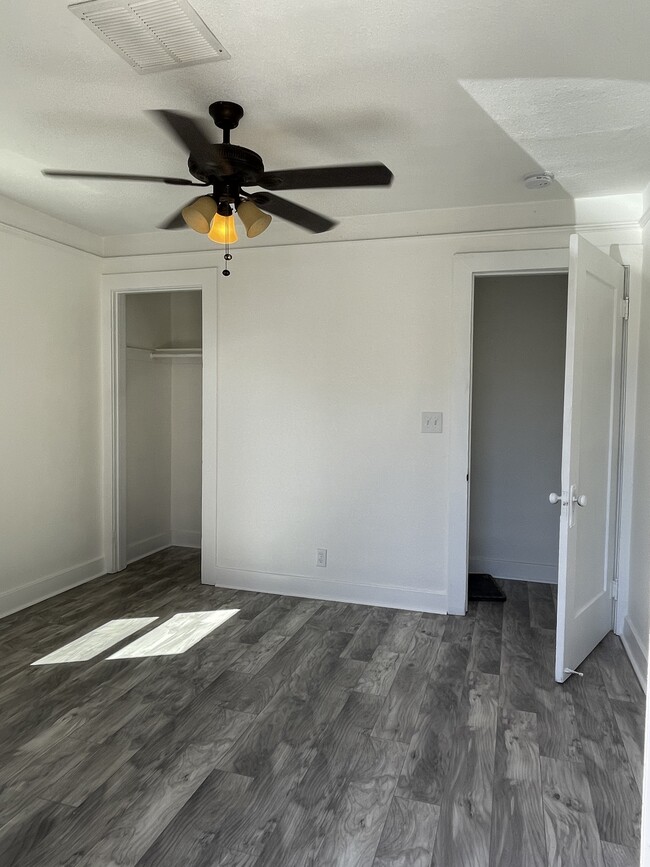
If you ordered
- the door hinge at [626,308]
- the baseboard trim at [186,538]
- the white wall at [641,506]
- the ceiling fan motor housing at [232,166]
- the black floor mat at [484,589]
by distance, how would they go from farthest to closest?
the baseboard trim at [186,538] → the black floor mat at [484,589] → the door hinge at [626,308] → the white wall at [641,506] → the ceiling fan motor housing at [232,166]

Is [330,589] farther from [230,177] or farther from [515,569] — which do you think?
[230,177]

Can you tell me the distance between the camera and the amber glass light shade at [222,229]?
2.29 meters

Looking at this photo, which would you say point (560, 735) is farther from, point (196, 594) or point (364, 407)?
point (196, 594)

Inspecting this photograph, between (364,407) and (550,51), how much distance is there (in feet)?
7.47

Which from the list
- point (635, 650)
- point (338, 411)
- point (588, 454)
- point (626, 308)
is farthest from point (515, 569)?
point (626, 308)

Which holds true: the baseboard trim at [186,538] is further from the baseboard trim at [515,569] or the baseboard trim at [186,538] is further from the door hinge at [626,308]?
the door hinge at [626,308]

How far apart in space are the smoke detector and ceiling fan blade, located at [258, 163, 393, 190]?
1.25 metres

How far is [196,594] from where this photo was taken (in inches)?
162

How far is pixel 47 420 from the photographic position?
400 centimetres

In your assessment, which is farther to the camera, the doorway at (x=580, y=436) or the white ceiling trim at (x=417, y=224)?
the white ceiling trim at (x=417, y=224)

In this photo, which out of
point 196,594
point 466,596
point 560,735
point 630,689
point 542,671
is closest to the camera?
Result: point 560,735

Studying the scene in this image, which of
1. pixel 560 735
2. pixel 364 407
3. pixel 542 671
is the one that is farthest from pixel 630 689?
pixel 364 407

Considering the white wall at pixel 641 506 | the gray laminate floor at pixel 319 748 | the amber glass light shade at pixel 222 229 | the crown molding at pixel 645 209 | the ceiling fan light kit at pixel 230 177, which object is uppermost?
the crown molding at pixel 645 209

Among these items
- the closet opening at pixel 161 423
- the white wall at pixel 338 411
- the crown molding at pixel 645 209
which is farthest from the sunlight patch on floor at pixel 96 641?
the crown molding at pixel 645 209
